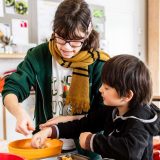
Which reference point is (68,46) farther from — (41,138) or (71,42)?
(41,138)

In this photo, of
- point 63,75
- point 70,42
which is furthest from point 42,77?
point 70,42

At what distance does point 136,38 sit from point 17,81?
2256 millimetres

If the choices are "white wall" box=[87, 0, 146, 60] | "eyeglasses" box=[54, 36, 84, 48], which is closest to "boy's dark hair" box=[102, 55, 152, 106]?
"eyeglasses" box=[54, 36, 84, 48]

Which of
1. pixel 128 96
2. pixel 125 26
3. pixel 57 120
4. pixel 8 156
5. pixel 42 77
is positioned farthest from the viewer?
pixel 125 26

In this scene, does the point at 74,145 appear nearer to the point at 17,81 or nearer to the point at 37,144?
the point at 37,144

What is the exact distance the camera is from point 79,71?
3.82 feet

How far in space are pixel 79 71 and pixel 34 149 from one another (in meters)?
0.38

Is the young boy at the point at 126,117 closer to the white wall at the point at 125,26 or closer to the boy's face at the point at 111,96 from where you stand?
the boy's face at the point at 111,96

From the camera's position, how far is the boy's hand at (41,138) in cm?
94

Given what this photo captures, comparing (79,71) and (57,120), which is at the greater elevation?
(79,71)

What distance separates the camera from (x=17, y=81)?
1.10 metres

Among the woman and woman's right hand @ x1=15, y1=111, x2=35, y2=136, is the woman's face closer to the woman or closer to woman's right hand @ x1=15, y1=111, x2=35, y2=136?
the woman

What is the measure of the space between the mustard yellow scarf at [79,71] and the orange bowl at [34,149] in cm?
21

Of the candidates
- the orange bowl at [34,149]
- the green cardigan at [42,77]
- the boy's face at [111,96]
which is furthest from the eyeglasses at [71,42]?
the orange bowl at [34,149]
